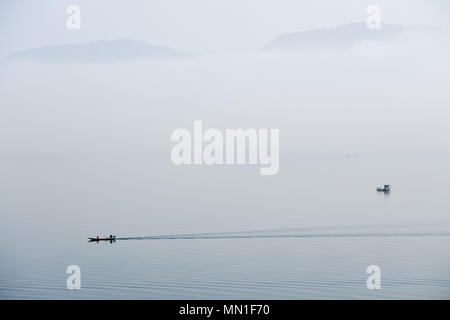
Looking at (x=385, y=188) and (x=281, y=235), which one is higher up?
(x=385, y=188)

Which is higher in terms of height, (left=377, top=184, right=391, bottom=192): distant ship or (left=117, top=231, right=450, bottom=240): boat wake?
(left=377, top=184, right=391, bottom=192): distant ship

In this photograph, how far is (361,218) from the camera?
10.7 m

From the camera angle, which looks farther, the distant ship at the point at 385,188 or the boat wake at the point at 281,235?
the boat wake at the point at 281,235

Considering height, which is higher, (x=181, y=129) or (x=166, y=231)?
(x=181, y=129)

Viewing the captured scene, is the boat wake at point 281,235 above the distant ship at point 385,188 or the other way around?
the other way around

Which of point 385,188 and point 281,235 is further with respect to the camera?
point 281,235

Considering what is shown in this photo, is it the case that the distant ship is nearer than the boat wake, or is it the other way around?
the distant ship
